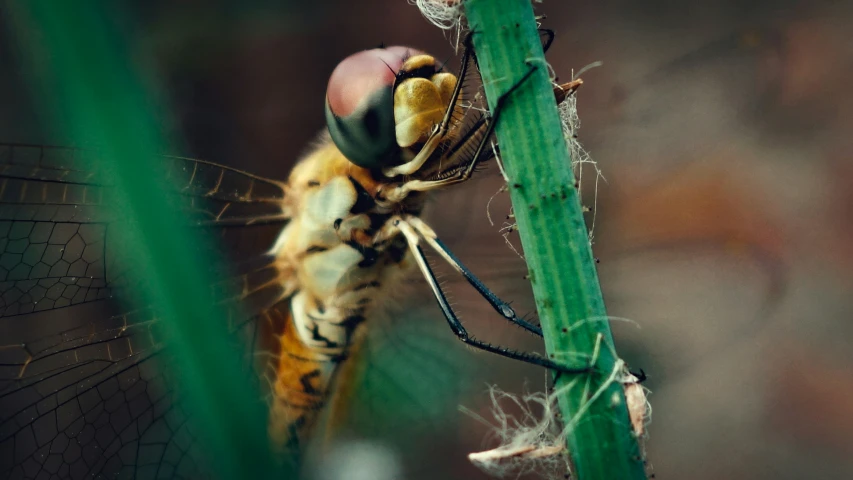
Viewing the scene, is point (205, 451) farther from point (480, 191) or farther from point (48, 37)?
point (48, 37)

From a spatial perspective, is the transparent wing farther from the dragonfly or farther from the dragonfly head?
the dragonfly head

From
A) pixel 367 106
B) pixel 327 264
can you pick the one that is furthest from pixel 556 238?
pixel 327 264

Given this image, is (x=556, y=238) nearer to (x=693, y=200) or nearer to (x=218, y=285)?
(x=218, y=285)

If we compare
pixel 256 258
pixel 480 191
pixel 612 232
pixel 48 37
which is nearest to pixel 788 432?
pixel 612 232

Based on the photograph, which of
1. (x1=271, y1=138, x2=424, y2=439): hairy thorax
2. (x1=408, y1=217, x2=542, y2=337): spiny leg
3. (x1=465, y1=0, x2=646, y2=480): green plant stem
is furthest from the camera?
(x1=271, y1=138, x2=424, y2=439): hairy thorax

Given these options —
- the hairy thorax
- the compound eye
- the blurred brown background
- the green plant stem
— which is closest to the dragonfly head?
the compound eye

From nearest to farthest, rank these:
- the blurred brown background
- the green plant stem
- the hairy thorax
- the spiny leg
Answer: the green plant stem < the spiny leg < the hairy thorax < the blurred brown background

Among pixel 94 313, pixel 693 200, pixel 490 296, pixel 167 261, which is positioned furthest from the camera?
pixel 693 200
